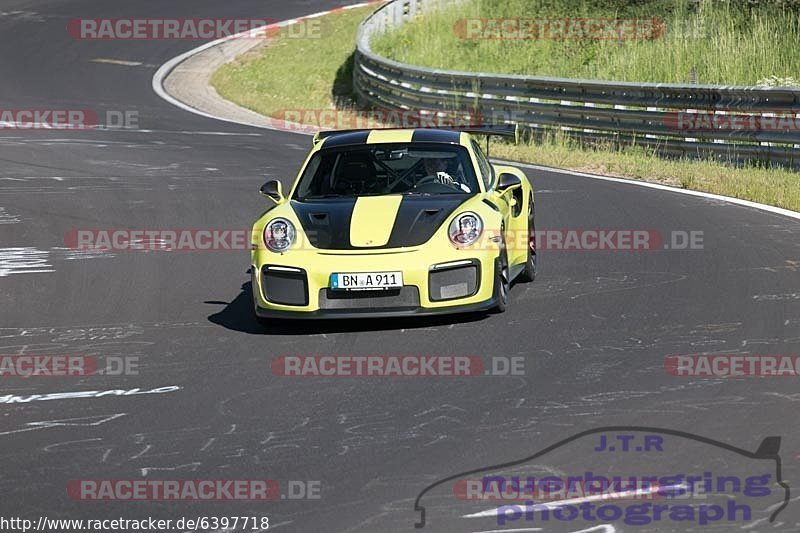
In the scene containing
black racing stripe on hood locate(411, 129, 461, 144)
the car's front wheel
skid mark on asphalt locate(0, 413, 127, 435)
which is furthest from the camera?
the car's front wheel

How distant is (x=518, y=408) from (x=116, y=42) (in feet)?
103

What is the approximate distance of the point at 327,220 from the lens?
31.1 ft

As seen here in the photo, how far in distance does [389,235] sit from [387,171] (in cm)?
113

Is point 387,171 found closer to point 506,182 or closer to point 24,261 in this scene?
point 506,182

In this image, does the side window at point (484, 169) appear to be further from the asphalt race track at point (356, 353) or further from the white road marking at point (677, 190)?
the white road marking at point (677, 190)

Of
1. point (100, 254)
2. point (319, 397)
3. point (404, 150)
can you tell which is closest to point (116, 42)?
point (100, 254)

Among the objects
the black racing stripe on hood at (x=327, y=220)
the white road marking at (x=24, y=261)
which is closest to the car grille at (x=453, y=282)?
the black racing stripe on hood at (x=327, y=220)

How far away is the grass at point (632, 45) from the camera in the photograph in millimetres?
23750

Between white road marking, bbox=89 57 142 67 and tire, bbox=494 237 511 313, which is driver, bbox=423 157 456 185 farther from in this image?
white road marking, bbox=89 57 142 67

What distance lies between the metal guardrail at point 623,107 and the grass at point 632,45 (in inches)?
102

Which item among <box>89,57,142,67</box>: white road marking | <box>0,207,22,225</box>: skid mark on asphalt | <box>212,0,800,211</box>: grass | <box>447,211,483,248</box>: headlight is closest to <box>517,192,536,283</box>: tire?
<box>447,211,483,248</box>: headlight

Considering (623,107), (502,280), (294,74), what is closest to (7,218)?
(502,280)

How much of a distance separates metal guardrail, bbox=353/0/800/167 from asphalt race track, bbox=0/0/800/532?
82.2 inches

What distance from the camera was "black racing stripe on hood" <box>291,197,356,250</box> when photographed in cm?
923
